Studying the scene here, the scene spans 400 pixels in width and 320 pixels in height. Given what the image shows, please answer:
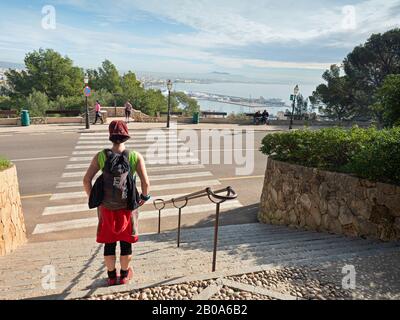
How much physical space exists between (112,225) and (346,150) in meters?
5.75

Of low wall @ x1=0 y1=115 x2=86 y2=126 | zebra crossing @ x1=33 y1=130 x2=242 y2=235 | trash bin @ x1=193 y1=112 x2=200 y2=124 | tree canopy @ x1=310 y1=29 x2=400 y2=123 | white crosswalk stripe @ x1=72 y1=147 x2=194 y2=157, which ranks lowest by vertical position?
zebra crossing @ x1=33 y1=130 x2=242 y2=235

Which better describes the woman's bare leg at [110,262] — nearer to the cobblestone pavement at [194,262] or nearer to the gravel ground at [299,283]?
the cobblestone pavement at [194,262]

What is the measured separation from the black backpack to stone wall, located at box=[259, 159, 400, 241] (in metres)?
4.66

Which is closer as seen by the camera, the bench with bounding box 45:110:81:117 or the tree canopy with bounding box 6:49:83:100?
the bench with bounding box 45:110:81:117

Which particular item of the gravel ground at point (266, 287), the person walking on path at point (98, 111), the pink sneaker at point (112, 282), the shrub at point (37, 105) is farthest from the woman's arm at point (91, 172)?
the shrub at point (37, 105)

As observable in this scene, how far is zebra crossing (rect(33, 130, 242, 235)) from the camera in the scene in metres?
8.65

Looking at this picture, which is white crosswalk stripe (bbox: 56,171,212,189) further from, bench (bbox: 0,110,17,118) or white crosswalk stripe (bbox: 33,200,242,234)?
bench (bbox: 0,110,17,118)

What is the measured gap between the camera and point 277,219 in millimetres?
8203

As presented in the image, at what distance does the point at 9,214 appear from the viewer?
5.91m

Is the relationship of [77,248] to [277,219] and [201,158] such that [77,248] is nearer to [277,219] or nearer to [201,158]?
[277,219]

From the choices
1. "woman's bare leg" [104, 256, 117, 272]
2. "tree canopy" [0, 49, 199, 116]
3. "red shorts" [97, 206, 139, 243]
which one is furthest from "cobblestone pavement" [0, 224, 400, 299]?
"tree canopy" [0, 49, 199, 116]

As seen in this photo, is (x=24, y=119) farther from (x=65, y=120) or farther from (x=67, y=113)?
(x=67, y=113)
